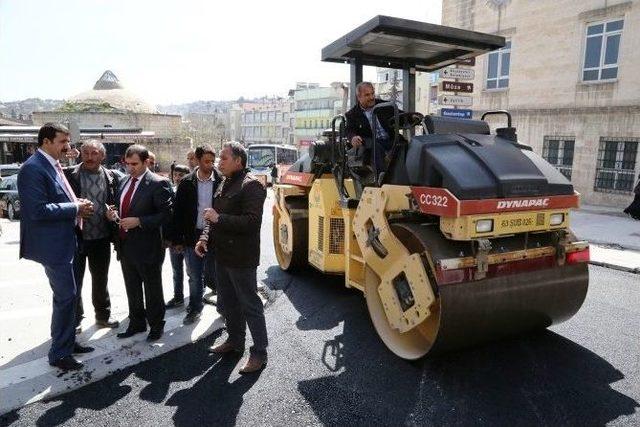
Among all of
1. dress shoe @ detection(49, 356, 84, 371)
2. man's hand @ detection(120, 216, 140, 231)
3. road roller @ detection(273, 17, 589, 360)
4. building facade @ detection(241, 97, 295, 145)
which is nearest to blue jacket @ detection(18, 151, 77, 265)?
man's hand @ detection(120, 216, 140, 231)

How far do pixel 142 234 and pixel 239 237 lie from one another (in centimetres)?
107

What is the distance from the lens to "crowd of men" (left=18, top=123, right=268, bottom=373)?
358cm

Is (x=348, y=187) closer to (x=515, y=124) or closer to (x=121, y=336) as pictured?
(x=121, y=336)

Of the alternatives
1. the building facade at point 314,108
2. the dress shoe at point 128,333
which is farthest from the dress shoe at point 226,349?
the building facade at point 314,108

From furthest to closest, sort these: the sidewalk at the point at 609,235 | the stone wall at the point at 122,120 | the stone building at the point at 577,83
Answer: the stone wall at the point at 122,120 < the stone building at the point at 577,83 < the sidewalk at the point at 609,235

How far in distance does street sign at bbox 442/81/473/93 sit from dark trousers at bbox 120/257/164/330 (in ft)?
27.5

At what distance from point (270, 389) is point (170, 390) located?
0.75 meters

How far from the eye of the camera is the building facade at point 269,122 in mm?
88250

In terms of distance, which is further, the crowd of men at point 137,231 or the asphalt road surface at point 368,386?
the crowd of men at point 137,231

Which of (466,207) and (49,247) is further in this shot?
(49,247)

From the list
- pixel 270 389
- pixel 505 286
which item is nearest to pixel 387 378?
pixel 270 389

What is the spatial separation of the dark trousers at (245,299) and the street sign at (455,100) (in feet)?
27.7

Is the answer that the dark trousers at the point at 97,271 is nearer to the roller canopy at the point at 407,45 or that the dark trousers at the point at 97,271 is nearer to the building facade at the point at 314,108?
the roller canopy at the point at 407,45

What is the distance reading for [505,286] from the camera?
3539 millimetres
